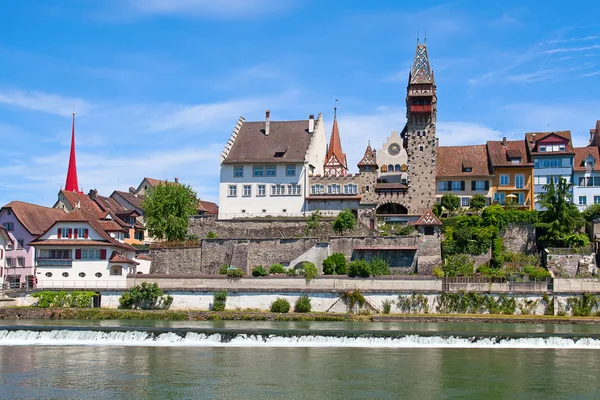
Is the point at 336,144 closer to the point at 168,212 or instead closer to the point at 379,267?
the point at 168,212

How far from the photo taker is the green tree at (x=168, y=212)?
70125 millimetres

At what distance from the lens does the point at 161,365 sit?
33.4 m

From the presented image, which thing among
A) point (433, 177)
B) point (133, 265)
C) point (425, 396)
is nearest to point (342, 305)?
point (133, 265)

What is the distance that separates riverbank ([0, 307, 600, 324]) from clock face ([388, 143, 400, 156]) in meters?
27.1

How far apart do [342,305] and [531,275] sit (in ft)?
47.1

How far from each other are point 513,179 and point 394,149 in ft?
39.3

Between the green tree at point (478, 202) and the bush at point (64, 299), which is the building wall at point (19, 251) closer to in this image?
the bush at point (64, 299)

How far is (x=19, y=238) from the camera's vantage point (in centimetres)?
6494

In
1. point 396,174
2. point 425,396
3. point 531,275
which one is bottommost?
point 425,396

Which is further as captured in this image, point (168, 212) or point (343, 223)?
point (168, 212)

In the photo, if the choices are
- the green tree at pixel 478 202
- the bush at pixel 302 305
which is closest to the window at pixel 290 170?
the green tree at pixel 478 202

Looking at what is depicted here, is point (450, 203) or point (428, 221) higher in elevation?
point (450, 203)

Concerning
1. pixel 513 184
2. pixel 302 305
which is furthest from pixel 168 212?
pixel 513 184

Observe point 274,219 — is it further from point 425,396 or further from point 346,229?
point 425,396
